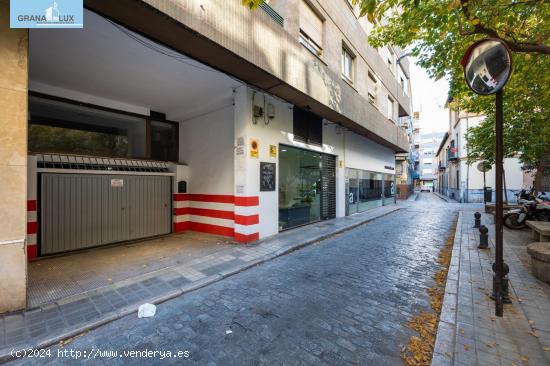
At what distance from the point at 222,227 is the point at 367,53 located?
36.1ft

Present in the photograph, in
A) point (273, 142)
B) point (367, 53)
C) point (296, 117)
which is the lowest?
point (273, 142)

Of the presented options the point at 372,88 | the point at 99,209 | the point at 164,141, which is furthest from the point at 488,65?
the point at 372,88

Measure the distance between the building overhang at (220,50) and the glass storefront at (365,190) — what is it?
4046mm

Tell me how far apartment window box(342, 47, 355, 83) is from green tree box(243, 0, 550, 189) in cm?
219

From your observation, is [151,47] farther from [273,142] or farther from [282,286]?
[282,286]

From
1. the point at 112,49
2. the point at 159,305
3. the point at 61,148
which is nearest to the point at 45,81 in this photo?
the point at 61,148

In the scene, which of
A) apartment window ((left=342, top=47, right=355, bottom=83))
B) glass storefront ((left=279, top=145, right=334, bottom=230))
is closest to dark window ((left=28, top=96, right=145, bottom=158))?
glass storefront ((left=279, top=145, right=334, bottom=230))

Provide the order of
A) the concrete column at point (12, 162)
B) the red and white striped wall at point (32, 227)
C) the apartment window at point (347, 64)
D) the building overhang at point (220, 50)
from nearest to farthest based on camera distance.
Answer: the concrete column at point (12, 162) < the building overhang at point (220, 50) < the red and white striped wall at point (32, 227) < the apartment window at point (347, 64)

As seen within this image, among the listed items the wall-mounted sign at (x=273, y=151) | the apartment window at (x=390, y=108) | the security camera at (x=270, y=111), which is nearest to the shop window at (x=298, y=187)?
the wall-mounted sign at (x=273, y=151)

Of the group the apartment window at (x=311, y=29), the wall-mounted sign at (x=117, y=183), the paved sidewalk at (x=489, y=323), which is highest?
the apartment window at (x=311, y=29)

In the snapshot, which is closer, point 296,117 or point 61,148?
point 61,148

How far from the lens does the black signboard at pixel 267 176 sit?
7.01 metres

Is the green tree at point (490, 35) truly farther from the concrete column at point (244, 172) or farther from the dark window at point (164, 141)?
the dark window at point (164, 141)

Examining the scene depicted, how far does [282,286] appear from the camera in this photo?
13.4 feet
